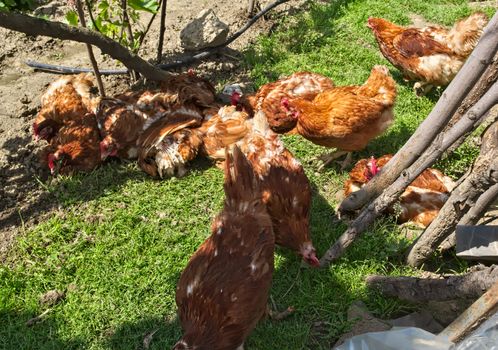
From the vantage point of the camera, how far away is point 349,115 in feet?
12.2

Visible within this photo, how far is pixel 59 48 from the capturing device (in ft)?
18.1

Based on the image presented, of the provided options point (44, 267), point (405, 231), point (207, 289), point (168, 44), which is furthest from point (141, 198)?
point (168, 44)

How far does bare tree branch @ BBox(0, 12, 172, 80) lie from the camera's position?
3.15 meters

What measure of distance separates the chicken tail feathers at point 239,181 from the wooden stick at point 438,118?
0.81m

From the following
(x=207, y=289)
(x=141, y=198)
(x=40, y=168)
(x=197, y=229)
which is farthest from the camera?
(x=40, y=168)

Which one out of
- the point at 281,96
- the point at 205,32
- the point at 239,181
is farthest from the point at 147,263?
the point at 205,32

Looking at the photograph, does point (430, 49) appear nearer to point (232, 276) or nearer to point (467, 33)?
point (467, 33)

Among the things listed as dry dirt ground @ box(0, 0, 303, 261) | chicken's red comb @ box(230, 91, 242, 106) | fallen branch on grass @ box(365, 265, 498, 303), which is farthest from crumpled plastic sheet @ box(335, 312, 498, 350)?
dry dirt ground @ box(0, 0, 303, 261)

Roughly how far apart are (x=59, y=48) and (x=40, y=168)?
7.02ft

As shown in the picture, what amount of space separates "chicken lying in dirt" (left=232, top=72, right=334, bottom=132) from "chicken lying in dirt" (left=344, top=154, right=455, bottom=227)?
0.97 m

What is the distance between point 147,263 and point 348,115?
2.02 metres

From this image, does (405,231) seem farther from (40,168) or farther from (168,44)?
(168,44)

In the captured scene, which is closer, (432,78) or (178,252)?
(178,252)

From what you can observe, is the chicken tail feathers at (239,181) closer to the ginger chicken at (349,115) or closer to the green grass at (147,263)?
the green grass at (147,263)
